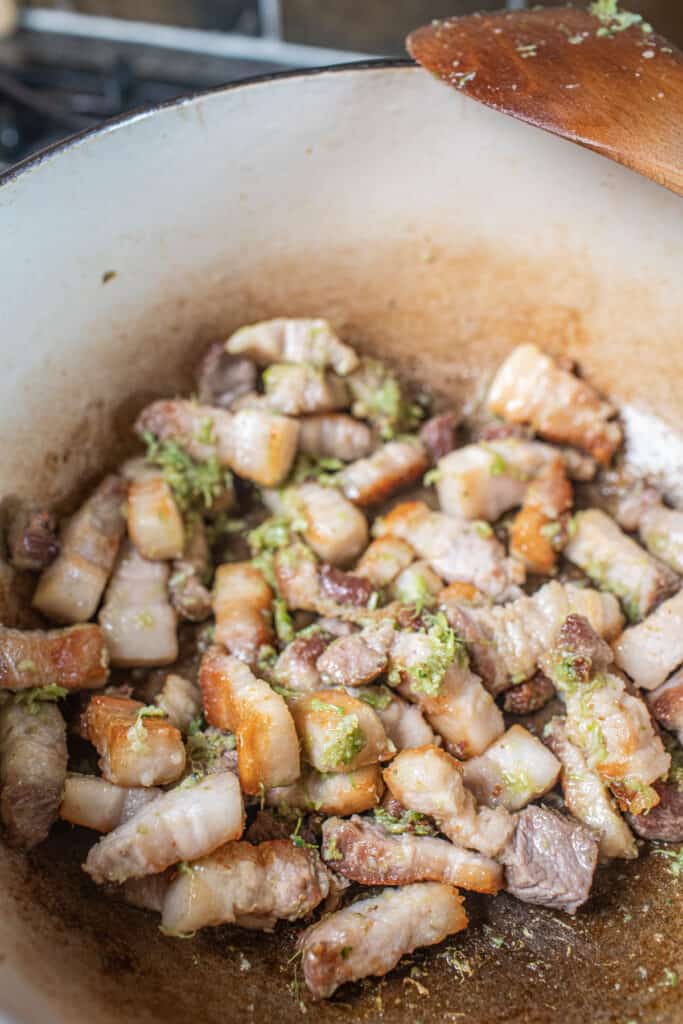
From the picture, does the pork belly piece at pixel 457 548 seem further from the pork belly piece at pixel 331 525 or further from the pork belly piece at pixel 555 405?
the pork belly piece at pixel 555 405

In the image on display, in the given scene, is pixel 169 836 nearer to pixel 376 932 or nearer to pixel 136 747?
pixel 136 747

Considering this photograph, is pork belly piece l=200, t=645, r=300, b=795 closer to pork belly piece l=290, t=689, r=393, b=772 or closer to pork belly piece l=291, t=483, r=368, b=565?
pork belly piece l=290, t=689, r=393, b=772

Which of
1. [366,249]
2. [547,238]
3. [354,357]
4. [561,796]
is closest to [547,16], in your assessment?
[547,238]

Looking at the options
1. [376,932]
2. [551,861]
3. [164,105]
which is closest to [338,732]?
[376,932]

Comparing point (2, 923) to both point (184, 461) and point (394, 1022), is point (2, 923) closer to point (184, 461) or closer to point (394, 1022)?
point (394, 1022)

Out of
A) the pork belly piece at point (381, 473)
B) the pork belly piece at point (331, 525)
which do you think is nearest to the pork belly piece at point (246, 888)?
the pork belly piece at point (331, 525)

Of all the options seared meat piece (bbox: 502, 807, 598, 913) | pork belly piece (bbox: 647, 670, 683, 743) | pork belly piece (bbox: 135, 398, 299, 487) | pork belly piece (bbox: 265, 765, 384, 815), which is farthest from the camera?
pork belly piece (bbox: 135, 398, 299, 487)

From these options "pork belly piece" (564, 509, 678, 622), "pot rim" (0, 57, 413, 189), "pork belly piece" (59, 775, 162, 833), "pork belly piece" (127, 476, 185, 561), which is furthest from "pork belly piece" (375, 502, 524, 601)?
"pot rim" (0, 57, 413, 189)
